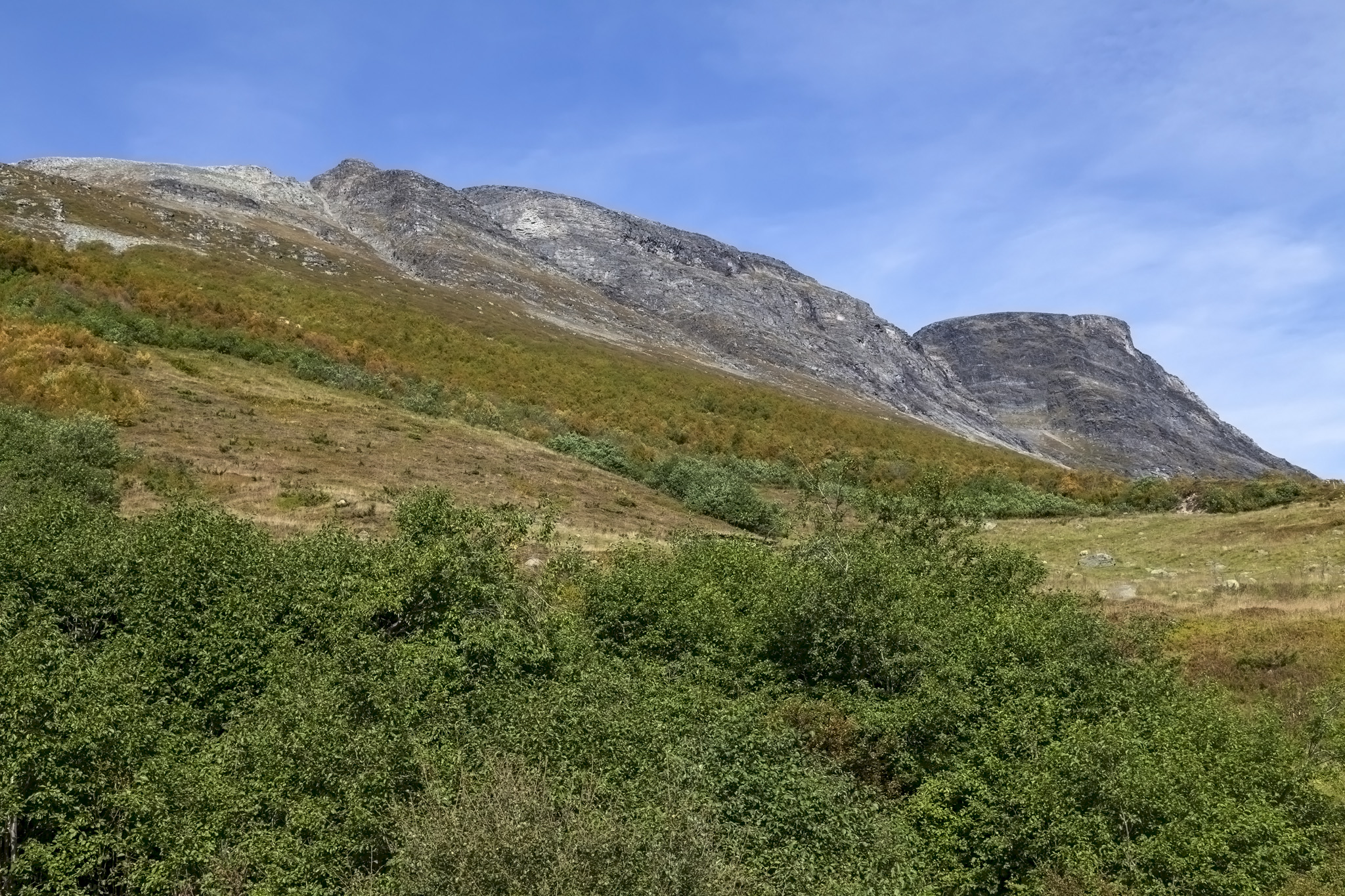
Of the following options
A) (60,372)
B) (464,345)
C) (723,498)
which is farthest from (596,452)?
(464,345)

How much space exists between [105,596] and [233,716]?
14.0ft

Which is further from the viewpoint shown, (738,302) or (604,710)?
(738,302)

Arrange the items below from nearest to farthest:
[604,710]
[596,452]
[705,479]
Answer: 1. [604,710]
2. [705,479]
3. [596,452]

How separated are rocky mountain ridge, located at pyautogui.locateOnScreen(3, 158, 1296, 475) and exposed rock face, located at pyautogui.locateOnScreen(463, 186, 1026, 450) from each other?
1.03 feet

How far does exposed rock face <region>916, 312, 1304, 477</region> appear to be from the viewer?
14162 centimetres

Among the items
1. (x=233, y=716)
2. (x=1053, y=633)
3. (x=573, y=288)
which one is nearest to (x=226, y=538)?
(x=233, y=716)

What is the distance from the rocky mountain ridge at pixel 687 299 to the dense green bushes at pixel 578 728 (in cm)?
5581

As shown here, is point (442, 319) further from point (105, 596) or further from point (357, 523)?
point (105, 596)

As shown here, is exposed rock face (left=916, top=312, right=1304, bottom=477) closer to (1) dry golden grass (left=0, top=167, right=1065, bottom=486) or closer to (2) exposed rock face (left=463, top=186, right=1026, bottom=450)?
(2) exposed rock face (left=463, top=186, right=1026, bottom=450)

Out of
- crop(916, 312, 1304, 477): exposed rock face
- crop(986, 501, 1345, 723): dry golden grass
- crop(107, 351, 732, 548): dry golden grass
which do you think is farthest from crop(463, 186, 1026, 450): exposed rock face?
crop(986, 501, 1345, 723): dry golden grass

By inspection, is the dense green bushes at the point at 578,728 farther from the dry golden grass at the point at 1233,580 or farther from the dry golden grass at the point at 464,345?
the dry golden grass at the point at 464,345

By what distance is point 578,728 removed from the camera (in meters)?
12.0

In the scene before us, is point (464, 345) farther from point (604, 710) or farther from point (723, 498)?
point (604, 710)

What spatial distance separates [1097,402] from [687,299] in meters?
78.6
